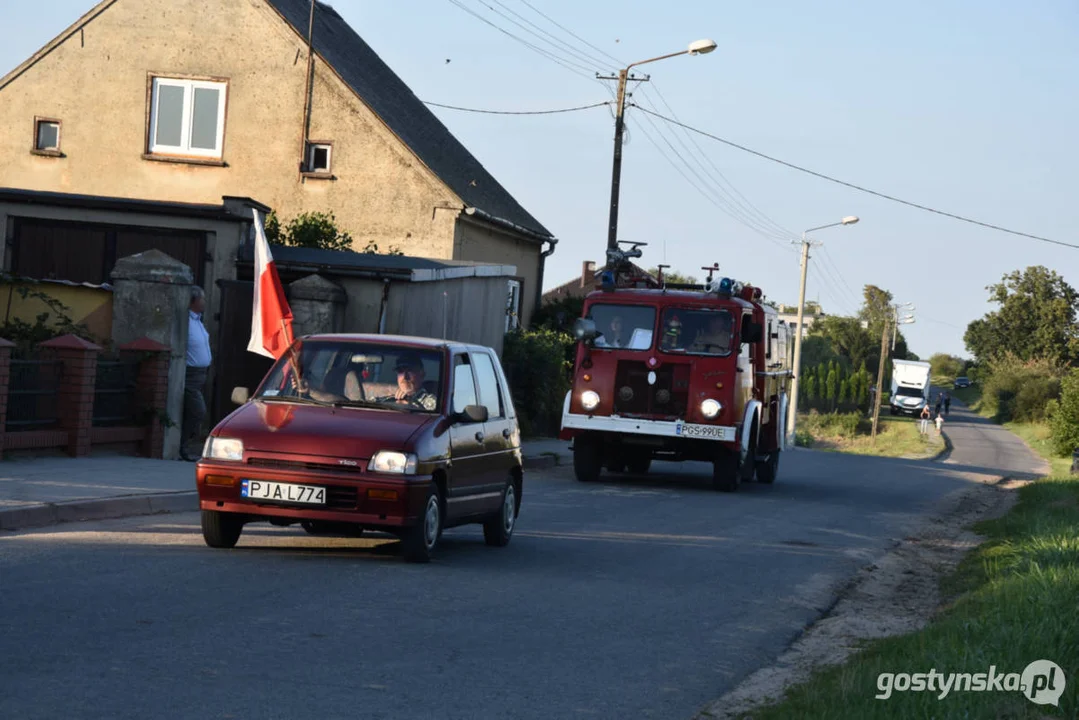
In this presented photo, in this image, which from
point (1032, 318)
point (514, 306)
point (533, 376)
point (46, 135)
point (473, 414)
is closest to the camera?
point (473, 414)

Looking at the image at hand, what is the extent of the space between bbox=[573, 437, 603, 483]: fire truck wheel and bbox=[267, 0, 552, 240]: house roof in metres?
11.1

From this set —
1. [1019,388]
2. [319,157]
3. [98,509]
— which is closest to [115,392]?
[98,509]

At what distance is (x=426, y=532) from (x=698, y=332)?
1061 centimetres

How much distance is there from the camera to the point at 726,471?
20344 mm

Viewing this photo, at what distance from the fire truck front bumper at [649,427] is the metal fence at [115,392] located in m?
6.37

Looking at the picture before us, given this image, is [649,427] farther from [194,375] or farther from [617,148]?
[617,148]

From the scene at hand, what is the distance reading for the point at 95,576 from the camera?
865cm

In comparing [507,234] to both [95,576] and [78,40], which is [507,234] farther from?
[95,576]

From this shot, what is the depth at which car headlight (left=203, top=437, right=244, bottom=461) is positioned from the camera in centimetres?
994

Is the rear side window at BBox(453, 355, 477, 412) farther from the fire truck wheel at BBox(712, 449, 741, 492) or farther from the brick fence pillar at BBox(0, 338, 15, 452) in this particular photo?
the fire truck wheel at BBox(712, 449, 741, 492)

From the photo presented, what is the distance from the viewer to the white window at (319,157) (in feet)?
102

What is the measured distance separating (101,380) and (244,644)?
948cm

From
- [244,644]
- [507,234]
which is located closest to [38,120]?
[507,234]

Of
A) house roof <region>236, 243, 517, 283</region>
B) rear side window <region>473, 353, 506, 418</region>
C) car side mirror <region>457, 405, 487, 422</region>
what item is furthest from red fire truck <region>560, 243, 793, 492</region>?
car side mirror <region>457, 405, 487, 422</region>
